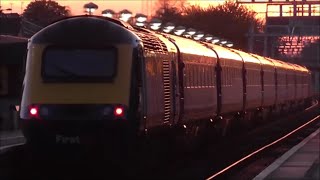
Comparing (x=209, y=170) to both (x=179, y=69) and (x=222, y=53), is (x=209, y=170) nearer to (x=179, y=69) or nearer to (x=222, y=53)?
(x=179, y=69)

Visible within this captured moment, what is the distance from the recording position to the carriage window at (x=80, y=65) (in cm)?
1425

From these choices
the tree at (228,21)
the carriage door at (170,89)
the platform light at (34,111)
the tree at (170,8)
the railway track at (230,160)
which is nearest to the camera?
the platform light at (34,111)

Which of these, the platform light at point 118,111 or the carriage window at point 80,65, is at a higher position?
the carriage window at point 80,65

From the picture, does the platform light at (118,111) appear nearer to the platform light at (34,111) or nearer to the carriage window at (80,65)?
the carriage window at (80,65)

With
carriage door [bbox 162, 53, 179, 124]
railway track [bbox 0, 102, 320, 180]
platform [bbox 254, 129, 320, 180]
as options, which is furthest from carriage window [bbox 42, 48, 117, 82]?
platform [bbox 254, 129, 320, 180]

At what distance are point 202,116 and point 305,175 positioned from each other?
24.1ft

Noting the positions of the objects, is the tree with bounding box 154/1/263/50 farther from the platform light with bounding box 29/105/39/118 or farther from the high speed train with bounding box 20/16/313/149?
the platform light with bounding box 29/105/39/118

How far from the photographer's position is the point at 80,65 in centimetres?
1433

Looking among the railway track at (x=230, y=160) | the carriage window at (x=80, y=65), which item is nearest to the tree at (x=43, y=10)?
the railway track at (x=230, y=160)

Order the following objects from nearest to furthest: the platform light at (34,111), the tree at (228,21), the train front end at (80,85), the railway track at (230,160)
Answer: the train front end at (80,85)
the platform light at (34,111)
the railway track at (230,160)
the tree at (228,21)

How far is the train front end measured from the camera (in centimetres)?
1388

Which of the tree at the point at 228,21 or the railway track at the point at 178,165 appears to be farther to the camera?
the tree at the point at 228,21

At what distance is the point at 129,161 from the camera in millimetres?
14398

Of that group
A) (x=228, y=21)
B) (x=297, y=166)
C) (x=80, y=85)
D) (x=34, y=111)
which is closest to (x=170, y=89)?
(x=297, y=166)
